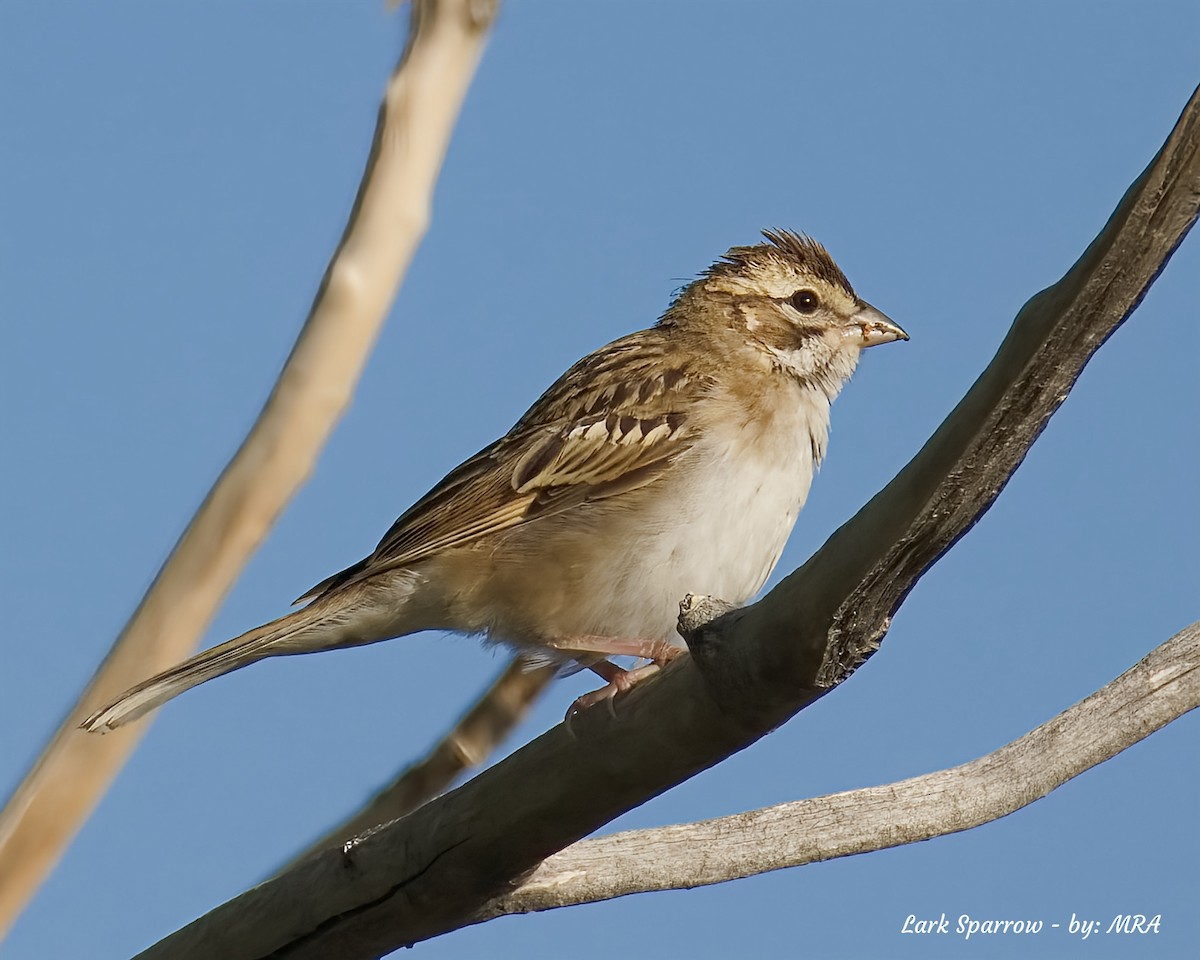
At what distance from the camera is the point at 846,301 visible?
26.6 ft

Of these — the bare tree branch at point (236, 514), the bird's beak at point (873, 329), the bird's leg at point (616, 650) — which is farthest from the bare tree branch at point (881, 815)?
the bird's beak at point (873, 329)

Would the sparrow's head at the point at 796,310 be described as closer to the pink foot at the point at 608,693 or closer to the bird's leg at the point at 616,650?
the bird's leg at the point at 616,650

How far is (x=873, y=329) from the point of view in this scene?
800cm

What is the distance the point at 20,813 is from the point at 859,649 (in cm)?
460

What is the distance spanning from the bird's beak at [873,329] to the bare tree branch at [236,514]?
2.26 metres

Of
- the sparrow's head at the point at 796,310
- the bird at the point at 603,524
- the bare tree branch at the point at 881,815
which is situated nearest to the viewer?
the bare tree branch at the point at 881,815

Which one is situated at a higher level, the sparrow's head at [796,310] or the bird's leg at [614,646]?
the sparrow's head at [796,310]

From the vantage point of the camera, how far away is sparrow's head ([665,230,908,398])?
7.88m

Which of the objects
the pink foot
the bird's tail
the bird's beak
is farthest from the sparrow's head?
the bird's tail

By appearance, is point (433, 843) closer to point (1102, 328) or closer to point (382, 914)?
point (382, 914)

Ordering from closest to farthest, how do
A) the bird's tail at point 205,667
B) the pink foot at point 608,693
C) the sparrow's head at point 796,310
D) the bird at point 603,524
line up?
the pink foot at point 608,693
the bird's tail at point 205,667
the bird at point 603,524
the sparrow's head at point 796,310

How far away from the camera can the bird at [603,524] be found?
6.72 m

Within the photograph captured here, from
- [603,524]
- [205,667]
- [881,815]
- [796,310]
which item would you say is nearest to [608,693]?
[881,815]

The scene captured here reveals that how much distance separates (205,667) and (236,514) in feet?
3.52
